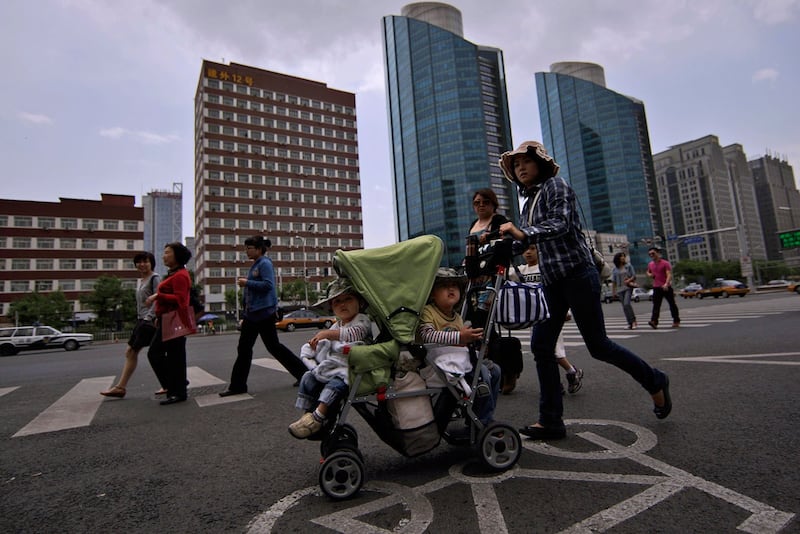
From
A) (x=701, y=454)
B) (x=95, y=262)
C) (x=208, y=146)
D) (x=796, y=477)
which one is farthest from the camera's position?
(x=208, y=146)

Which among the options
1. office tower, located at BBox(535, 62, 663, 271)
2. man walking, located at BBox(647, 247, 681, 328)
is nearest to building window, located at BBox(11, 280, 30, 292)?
man walking, located at BBox(647, 247, 681, 328)

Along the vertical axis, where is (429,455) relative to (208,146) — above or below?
below

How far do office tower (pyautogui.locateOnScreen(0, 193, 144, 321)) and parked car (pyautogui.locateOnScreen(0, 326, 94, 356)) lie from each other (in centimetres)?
4997

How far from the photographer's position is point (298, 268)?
81.1m

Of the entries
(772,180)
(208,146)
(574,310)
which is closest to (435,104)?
(208,146)

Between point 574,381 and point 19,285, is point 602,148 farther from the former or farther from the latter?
point 19,285

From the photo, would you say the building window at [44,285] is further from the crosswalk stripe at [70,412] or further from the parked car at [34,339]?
the crosswalk stripe at [70,412]

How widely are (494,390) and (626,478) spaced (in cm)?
76

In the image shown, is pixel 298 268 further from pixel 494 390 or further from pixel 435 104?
pixel 494 390

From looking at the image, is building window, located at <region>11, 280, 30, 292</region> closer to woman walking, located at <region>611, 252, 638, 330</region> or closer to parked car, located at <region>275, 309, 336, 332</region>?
parked car, located at <region>275, 309, 336, 332</region>

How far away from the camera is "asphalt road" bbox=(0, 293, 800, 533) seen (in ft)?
5.52

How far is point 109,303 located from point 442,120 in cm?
9026

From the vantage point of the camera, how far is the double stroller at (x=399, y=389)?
2.04 metres

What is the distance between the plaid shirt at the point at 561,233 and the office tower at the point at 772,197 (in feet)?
532
